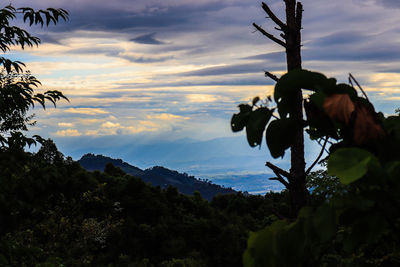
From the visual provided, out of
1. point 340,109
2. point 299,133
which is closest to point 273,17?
point 299,133

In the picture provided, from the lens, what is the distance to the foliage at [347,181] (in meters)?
1.32

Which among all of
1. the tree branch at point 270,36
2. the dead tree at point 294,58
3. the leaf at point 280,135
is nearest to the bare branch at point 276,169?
the dead tree at point 294,58

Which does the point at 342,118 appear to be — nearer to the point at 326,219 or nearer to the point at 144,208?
the point at 326,219

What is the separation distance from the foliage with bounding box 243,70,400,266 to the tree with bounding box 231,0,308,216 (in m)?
0.10

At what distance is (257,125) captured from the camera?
162 cm

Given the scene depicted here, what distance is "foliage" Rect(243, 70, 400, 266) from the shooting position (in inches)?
52.0

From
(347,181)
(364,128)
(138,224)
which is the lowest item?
(138,224)

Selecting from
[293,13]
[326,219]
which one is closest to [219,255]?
[293,13]

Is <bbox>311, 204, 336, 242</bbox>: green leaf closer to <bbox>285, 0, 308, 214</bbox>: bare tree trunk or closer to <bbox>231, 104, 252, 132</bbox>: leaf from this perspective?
<bbox>231, 104, 252, 132</bbox>: leaf

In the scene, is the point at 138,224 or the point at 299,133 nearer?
the point at 299,133

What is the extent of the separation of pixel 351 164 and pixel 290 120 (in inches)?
15.3

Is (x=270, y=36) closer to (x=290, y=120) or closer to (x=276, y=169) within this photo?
(x=276, y=169)

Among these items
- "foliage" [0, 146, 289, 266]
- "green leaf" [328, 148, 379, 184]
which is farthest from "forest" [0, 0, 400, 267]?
"foliage" [0, 146, 289, 266]

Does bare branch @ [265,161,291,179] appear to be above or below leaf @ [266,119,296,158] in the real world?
below
